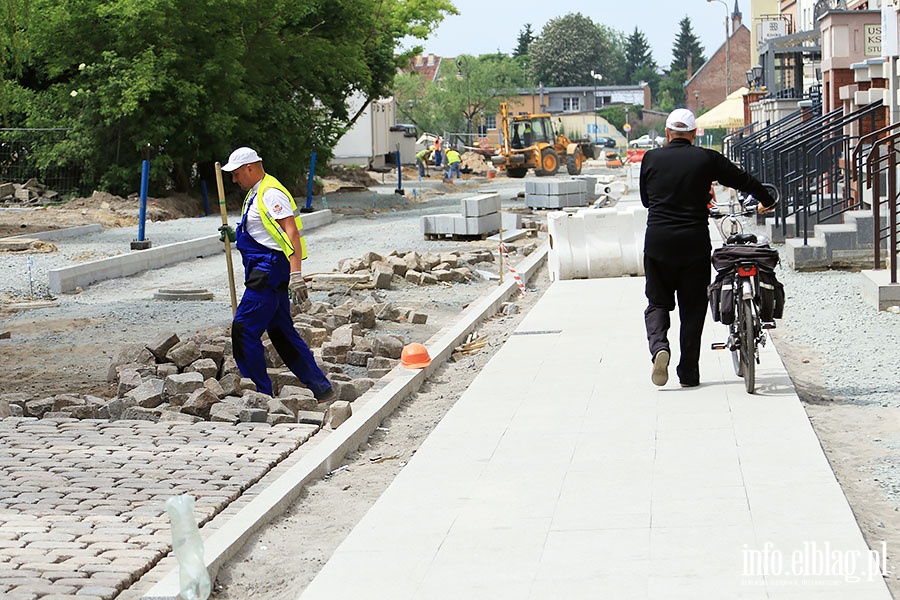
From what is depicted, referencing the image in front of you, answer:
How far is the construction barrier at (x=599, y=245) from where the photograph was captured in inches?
629

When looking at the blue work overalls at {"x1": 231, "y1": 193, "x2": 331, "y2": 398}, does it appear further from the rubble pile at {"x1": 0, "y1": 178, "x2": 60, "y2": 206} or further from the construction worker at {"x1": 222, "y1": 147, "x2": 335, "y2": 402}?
the rubble pile at {"x1": 0, "y1": 178, "x2": 60, "y2": 206}

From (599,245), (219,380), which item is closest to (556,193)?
(599,245)

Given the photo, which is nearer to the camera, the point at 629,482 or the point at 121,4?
the point at 629,482

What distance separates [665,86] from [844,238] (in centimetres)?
16998

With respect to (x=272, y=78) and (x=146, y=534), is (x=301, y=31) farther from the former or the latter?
(x=146, y=534)

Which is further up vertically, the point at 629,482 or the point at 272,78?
the point at 272,78

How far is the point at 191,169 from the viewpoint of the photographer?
36688 mm

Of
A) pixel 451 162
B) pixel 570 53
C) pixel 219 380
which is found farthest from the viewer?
pixel 570 53

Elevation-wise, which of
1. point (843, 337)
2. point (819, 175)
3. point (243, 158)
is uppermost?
point (243, 158)

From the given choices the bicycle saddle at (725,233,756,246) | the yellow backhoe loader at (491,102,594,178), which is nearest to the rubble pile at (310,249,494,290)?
the bicycle saddle at (725,233,756,246)

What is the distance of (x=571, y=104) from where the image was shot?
155m

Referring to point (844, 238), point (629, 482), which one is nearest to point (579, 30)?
point (844, 238)

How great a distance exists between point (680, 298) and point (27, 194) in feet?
93.5

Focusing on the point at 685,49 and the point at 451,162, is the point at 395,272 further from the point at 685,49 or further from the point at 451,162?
the point at 685,49
